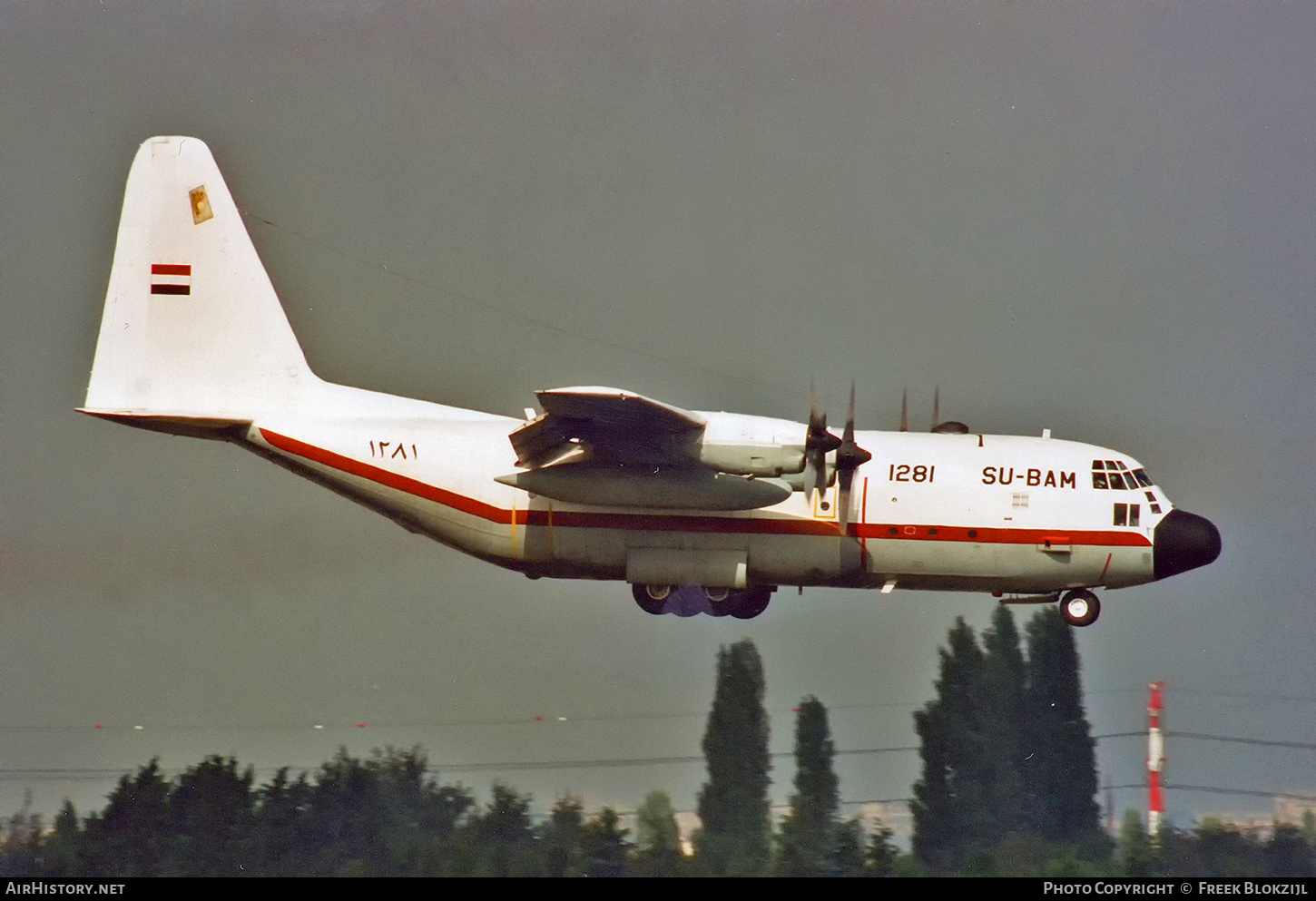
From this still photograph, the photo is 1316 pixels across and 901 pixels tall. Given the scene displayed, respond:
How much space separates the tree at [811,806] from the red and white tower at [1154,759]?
214 inches

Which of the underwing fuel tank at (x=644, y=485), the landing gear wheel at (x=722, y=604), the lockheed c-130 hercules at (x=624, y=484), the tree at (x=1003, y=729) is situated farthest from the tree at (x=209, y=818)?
the tree at (x=1003, y=729)

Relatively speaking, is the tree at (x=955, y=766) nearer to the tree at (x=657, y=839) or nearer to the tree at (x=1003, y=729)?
the tree at (x=1003, y=729)

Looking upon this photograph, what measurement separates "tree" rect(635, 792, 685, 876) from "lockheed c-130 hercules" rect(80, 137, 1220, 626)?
332 centimetres

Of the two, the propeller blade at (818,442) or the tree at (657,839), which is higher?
the propeller blade at (818,442)

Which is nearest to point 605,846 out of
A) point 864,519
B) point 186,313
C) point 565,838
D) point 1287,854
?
point 565,838

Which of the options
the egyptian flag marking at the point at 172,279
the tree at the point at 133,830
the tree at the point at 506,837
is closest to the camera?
the tree at the point at 506,837

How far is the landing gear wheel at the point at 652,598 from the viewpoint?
29.8 meters

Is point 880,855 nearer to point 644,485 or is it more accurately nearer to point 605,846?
point 605,846

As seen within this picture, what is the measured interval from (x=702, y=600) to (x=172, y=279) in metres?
10.3

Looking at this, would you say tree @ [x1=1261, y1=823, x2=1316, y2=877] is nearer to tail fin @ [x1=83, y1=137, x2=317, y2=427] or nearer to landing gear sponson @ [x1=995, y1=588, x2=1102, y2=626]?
landing gear sponson @ [x1=995, y1=588, x2=1102, y2=626]
